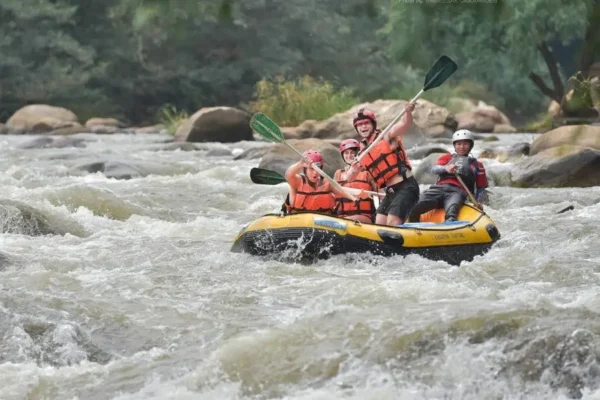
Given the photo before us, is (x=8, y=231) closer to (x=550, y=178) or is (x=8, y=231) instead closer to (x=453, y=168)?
(x=453, y=168)

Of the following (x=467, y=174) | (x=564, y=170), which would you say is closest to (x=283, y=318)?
(x=467, y=174)

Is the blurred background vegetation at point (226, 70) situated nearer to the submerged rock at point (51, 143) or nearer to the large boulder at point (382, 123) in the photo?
the large boulder at point (382, 123)

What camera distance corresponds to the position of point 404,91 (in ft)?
92.6

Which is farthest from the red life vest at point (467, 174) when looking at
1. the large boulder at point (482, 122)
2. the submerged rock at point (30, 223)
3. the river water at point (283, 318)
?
the large boulder at point (482, 122)

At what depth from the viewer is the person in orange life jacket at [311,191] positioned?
692cm

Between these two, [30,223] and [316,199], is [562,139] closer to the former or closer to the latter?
[316,199]

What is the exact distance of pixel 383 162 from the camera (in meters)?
7.00

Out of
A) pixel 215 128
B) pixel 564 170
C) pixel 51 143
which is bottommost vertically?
pixel 51 143

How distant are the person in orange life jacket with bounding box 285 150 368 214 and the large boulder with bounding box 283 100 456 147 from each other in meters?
10.3

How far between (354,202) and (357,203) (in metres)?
0.02

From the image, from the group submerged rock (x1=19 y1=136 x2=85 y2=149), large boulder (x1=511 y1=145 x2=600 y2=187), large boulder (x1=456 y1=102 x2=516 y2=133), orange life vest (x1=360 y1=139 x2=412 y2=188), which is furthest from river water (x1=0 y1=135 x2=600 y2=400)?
large boulder (x1=456 y1=102 x2=516 y2=133)

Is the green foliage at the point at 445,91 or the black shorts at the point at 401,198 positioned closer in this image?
the black shorts at the point at 401,198

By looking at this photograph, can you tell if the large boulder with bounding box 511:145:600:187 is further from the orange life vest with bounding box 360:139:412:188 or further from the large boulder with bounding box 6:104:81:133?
the large boulder with bounding box 6:104:81:133

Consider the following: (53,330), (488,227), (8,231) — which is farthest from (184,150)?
(53,330)
